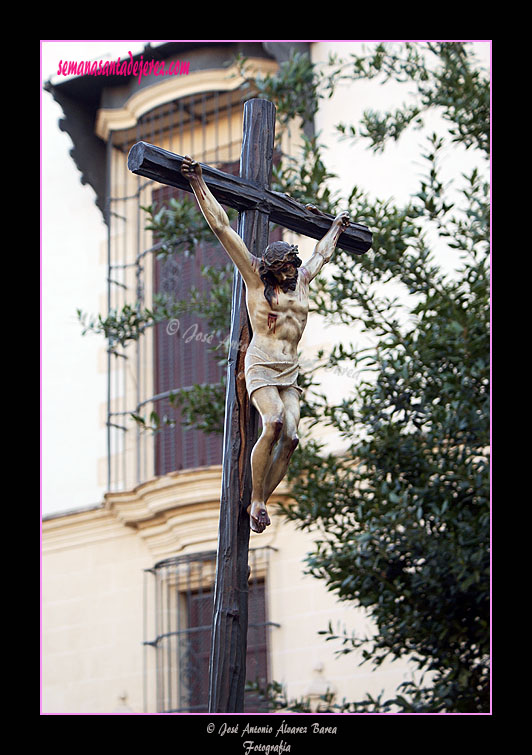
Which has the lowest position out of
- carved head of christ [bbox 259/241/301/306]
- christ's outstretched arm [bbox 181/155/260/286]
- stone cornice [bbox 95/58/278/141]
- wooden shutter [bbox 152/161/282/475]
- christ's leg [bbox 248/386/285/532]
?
christ's leg [bbox 248/386/285/532]

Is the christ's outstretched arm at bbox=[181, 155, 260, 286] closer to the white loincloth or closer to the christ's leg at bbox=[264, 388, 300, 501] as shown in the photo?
the white loincloth

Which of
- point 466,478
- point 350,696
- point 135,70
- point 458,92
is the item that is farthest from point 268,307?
point 135,70

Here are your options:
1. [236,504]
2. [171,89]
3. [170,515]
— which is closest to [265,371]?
[236,504]

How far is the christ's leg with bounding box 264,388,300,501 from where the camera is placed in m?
6.00

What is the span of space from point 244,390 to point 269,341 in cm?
27

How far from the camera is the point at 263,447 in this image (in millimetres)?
5938

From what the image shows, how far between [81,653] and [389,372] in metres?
5.51

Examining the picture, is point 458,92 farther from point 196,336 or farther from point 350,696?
point 350,696

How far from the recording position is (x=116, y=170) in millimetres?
14797

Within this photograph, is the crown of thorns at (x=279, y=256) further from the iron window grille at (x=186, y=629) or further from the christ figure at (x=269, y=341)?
the iron window grille at (x=186, y=629)

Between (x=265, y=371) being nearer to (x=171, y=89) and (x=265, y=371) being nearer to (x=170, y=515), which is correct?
(x=170, y=515)

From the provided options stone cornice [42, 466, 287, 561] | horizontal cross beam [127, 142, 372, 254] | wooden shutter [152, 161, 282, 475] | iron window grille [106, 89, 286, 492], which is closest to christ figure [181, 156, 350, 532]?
horizontal cross beam [127, 142, 372, 254]

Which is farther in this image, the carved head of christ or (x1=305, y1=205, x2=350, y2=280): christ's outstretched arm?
(x1=305, y1=205, x2=350, y2=280): christ's outstretched arm

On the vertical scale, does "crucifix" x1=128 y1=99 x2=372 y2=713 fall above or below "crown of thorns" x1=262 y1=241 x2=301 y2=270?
below
